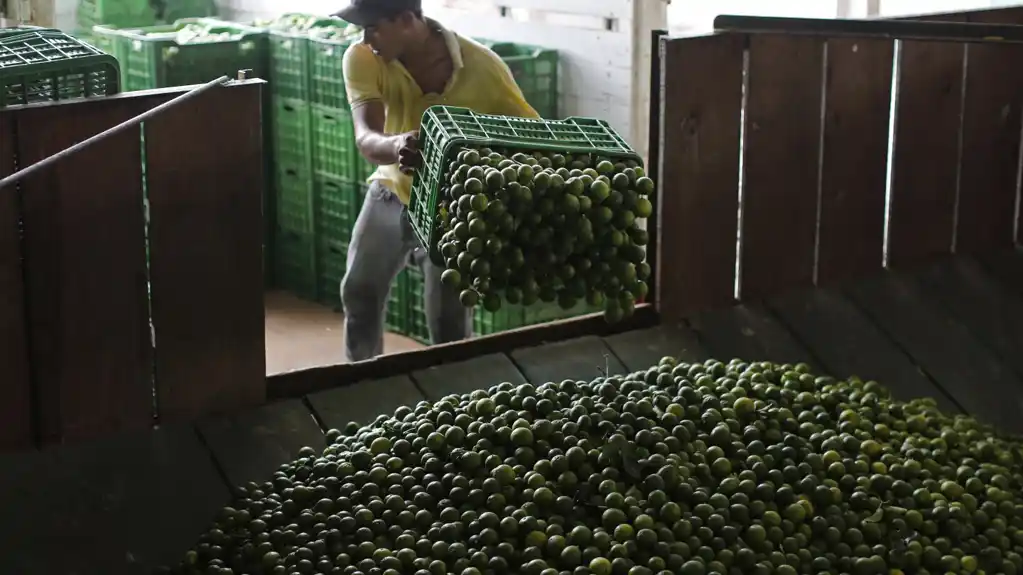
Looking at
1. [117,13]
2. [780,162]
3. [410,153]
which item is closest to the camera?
[410,153]

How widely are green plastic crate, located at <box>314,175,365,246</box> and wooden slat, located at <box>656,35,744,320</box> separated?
2.53 metres

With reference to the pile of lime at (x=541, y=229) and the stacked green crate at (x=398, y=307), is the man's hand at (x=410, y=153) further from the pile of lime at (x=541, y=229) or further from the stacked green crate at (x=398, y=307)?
the stacked green crate at (x=398, y=307)

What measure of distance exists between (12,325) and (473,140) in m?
0.94

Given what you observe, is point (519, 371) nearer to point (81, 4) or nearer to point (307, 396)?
point (307, 396)

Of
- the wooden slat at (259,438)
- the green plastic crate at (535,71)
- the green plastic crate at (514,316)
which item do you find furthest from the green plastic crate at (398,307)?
the wooden slat at (259,438)

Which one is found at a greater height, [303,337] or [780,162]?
[780,162]

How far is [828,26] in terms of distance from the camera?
211 cm

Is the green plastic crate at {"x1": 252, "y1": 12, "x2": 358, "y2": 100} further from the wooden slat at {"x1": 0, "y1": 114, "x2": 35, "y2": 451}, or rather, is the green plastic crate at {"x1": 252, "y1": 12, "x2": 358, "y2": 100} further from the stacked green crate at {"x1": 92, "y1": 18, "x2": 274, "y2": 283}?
the wooden slat at {"x1": 0, "y1": 114, "x2": 35, "y2": 451}

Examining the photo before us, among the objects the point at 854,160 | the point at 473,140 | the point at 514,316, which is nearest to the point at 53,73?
the point at 473,140

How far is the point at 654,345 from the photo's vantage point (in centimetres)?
321

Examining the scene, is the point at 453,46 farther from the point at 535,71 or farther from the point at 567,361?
the point at 535,71

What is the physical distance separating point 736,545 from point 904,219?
5.89ft

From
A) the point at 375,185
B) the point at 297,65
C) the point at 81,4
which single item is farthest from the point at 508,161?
the point at 81,4

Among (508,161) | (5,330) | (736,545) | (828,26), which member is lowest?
(736,545)
